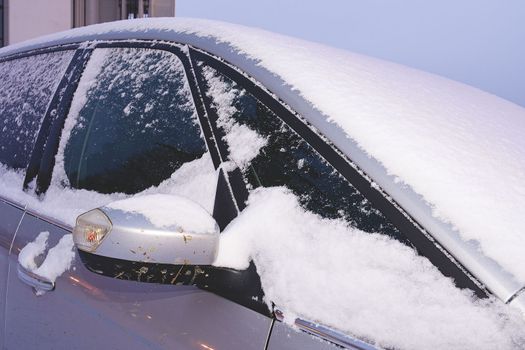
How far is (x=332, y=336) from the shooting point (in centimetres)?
83

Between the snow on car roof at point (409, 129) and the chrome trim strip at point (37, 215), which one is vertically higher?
the snow on car roof at point (409, 129)

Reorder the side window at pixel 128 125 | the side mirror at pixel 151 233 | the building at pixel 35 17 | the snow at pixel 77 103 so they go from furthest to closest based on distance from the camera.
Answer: the building at pixel 35 17
the snow at pixel 77 103
the side window at pixel 128 125
the side mirror at pixel 151 233

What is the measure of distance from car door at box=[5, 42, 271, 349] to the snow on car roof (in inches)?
6.9

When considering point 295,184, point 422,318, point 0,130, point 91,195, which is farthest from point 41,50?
point 422,318

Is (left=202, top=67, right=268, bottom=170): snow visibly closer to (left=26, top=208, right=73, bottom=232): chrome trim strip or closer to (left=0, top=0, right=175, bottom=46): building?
(left=26, top=208, right=73, bottom=232): chrome trim strip

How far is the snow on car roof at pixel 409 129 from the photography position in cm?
86

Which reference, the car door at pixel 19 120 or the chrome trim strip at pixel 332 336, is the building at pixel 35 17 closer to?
the car door at pixel 19 120

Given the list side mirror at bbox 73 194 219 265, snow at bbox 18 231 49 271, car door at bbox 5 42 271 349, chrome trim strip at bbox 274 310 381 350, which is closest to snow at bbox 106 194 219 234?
side mirror at bbox 73 194 219 265

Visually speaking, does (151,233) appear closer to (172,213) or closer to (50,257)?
(172,213)

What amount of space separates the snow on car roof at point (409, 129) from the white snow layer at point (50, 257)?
64cm

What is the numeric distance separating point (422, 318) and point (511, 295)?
0.14 metres

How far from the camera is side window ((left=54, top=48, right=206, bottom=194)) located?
126 centimetres

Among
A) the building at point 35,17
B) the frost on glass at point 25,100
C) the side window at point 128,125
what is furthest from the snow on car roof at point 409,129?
the building at point 35,17

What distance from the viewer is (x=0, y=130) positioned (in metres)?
1.92
